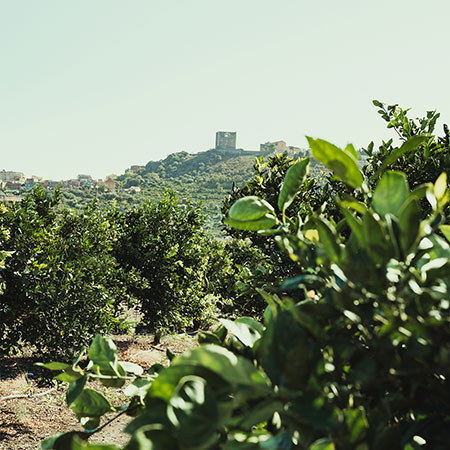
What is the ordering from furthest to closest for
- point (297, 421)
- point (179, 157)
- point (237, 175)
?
point (179, 157) → point (237, 175) → point (297, 421)

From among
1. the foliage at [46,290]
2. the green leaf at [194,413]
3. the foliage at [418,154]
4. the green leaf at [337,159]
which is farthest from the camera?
the foliage at [46,290]

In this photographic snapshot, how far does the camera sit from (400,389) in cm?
67

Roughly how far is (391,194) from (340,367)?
29cm

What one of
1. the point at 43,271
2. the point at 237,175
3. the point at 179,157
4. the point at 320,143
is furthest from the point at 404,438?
the point at 179,157

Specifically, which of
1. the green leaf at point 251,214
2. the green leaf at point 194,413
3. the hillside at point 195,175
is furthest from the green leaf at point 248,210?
the hillside at point 195,175

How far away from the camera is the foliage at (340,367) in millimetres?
540

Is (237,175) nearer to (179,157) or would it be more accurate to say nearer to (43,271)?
(179,157)

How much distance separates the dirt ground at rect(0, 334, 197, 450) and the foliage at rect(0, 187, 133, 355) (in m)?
→ 0.94

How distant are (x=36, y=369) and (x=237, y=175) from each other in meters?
77.7

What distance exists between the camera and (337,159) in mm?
772

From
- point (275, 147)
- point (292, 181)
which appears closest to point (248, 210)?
point (292, 181)

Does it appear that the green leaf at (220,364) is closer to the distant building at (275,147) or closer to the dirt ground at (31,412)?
the dirt ground at (31,412)

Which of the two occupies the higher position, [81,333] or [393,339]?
[393,339]

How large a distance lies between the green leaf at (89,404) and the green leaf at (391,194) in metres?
0.61
